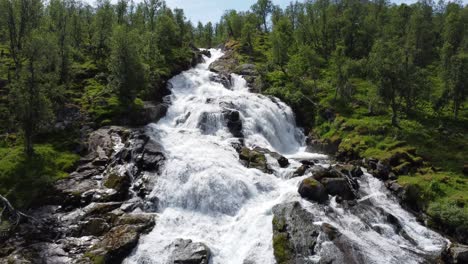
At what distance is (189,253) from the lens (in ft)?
104

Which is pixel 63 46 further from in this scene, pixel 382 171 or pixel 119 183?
pixel 382 171

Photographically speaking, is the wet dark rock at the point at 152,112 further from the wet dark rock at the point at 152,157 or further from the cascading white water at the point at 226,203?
the wet dark rock at the point at 152,157

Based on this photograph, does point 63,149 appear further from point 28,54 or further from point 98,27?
point 98,27

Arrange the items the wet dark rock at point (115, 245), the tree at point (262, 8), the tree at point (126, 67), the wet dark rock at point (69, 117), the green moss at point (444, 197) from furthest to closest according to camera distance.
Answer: the tree at point (262, 8) < the tree at point (126, 67) < the wet dark rock at point (69, 117) < the green moss at point (444, 197) < the wet dark rock at point (115, 245)

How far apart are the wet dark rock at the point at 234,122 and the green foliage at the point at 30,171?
23.6 meters

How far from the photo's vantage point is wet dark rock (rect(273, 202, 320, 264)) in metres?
31.4

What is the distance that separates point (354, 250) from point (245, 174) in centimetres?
1650

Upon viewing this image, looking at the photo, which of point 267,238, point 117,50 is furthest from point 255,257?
point 117,50

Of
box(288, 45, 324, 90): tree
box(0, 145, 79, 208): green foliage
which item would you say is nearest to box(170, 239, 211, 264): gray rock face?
box(0, 145, 79, 208): green foliage

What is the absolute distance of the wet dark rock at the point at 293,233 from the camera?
31.4 m

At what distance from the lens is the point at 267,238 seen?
3359 cm

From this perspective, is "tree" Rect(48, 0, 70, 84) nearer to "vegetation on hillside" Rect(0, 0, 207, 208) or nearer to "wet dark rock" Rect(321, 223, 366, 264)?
"vegetation on hillside" Rect(0, 0, 207, 208)

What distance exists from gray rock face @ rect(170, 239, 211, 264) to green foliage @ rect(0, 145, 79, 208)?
59.5 feet

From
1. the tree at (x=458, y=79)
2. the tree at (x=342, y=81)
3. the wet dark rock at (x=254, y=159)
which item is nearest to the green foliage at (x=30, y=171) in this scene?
the wet dark rock at (x=254, y=159)
